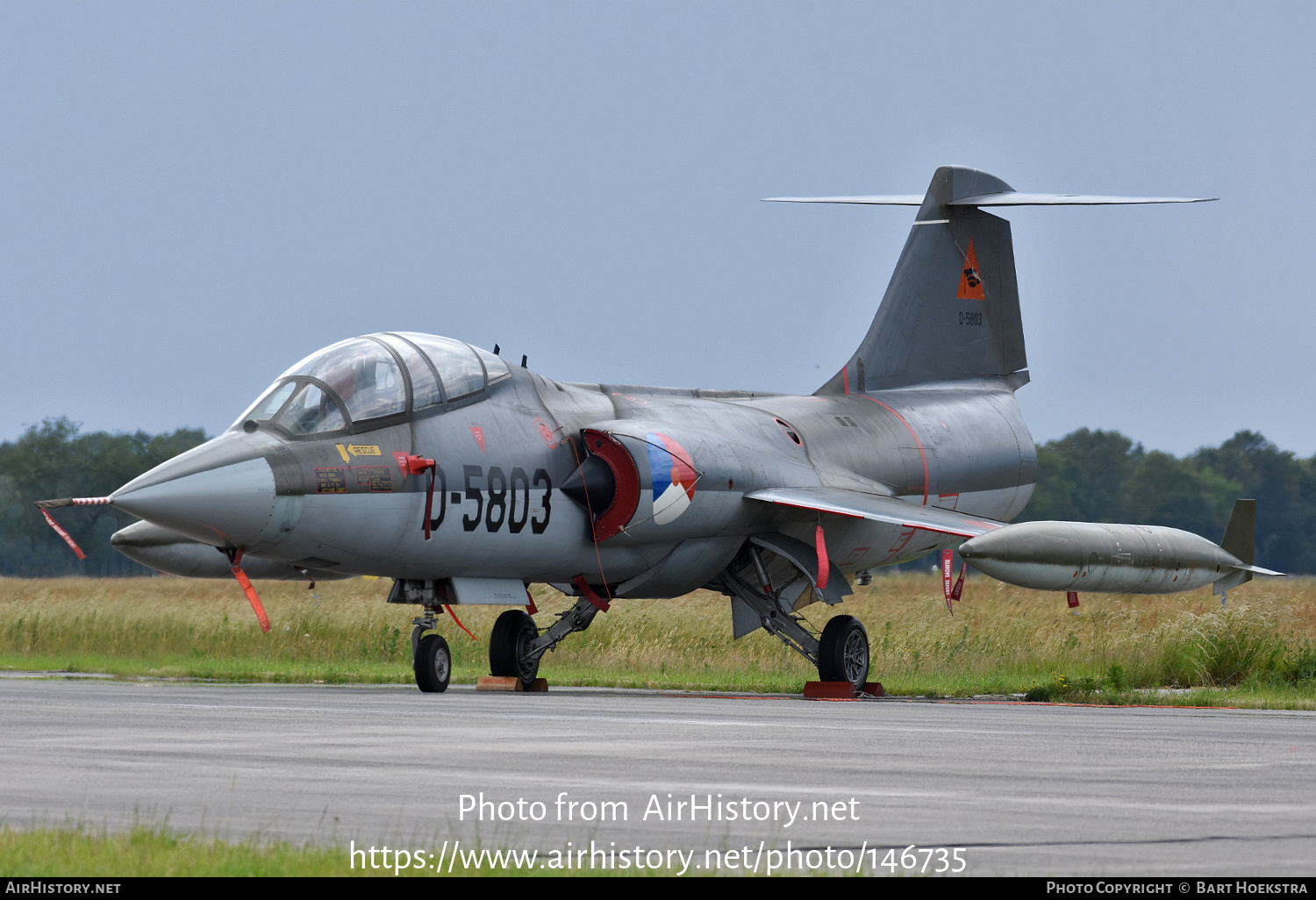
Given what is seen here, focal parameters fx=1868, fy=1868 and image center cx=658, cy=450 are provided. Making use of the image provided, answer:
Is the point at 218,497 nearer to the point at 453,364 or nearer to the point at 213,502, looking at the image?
the point at 213,502

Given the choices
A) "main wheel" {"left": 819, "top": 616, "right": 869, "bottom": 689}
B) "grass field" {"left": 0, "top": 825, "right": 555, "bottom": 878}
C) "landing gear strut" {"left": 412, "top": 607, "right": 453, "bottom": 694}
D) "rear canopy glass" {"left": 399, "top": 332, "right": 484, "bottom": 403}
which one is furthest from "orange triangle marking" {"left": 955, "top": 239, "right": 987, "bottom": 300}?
"grass field" {"left": 0, "top": 825, "right": 555, "bottom": 878}

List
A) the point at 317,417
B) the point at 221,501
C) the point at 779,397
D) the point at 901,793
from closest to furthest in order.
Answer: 1. the point at 901,793
2. the point at 221,501
3. the point at 317,417
4. the point at 779,397

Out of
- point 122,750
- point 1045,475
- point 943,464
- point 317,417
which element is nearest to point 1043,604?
point 943,464

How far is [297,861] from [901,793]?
3125 mm

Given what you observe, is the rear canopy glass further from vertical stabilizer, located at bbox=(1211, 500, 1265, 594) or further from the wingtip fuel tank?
vertical stabilizer, located at bbox=(1211, 500, 1265, 594)

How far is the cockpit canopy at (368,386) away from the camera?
16.0 meters

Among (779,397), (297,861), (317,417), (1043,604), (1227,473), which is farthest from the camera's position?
A: (1227,473)

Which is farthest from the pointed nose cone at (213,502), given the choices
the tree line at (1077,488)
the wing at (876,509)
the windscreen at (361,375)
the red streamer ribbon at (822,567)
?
the tree line at (1077,488)

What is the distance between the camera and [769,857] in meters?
6.53

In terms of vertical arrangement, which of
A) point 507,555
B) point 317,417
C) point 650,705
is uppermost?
point 317,417

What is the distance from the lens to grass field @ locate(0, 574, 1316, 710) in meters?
19.5

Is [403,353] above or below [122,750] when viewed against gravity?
above

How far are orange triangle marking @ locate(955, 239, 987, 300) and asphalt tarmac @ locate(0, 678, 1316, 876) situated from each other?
37.1 ft
